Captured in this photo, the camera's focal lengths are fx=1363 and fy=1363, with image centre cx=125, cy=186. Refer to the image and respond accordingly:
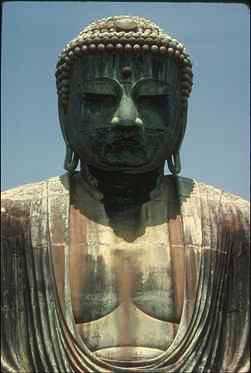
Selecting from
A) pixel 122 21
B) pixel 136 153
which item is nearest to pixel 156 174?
pixel 136 153

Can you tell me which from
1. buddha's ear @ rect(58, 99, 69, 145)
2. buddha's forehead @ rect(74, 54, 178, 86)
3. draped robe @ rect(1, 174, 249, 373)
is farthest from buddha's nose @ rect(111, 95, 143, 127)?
draped robe @ rect(1, 174, 249, 373)

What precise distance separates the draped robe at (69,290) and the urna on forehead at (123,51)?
1139 millimetres

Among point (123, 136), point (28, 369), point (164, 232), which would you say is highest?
point (123, 136)

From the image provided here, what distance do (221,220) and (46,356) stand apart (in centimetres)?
212

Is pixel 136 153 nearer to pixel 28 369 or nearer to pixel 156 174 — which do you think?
pixel 156 174

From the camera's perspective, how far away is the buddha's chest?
12.2 meters

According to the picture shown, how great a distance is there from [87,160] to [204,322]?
188 centimetres

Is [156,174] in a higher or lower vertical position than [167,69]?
lower

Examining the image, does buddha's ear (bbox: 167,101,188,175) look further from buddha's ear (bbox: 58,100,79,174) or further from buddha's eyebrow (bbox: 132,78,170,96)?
buddha's ear (bbox: 58,100,79,174)

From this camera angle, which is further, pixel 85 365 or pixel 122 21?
pixel 122 21

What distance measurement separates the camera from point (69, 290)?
1213 centimetres

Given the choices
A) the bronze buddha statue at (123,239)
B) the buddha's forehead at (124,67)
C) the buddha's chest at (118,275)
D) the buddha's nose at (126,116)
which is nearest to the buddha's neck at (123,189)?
the bronze buddha statue at (123,239)

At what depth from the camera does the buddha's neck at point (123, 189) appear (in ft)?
41.9

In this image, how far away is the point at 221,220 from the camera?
12672mm
